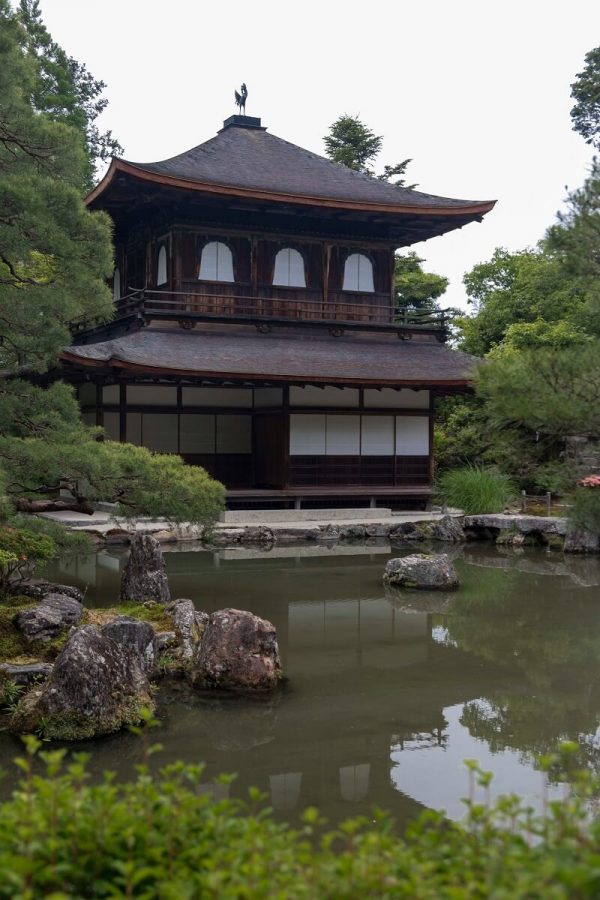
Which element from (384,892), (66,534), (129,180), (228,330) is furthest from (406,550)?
(384,892)

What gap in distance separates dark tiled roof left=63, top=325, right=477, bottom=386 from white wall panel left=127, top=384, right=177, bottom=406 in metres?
1.21

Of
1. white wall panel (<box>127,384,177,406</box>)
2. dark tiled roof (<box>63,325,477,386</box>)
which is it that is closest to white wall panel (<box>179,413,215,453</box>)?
white wall panel (<box>127,384,177,406</box>)

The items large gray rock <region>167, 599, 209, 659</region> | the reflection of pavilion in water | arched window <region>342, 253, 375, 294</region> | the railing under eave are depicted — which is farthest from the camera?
arched window <region>342, 253, 375, 294</region>

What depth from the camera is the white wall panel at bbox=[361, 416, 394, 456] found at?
2088 cm

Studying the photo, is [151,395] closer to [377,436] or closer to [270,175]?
[377,436]

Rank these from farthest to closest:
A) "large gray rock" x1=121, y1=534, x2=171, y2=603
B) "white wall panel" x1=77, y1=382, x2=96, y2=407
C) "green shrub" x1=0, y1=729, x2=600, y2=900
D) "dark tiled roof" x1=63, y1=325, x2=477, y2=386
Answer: "white wall panel" x1=77, y1=382, x2=96, y2=407, "dark tiled roof" x1=63, y1=325, x2=477, y2=386, "large gray rock" x1=121, y1=534, x2=171, y2=603, "green shrub" x1=0, y1=729, x2=600, y2=900

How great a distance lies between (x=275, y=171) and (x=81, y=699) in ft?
62.4

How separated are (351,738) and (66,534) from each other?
4.58 metres

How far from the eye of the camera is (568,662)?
356 inches

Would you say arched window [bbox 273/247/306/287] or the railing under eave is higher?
arched window [bbox 273/247/306/287]

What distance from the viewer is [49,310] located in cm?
930

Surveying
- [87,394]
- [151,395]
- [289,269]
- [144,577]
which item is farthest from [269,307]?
[144,577]

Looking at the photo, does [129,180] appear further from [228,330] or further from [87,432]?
[87,432]

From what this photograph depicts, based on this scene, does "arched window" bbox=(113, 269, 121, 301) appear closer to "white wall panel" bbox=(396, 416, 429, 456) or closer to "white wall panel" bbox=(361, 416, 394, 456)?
"white wall panel" bbox=(361, 416, 394, 456)
